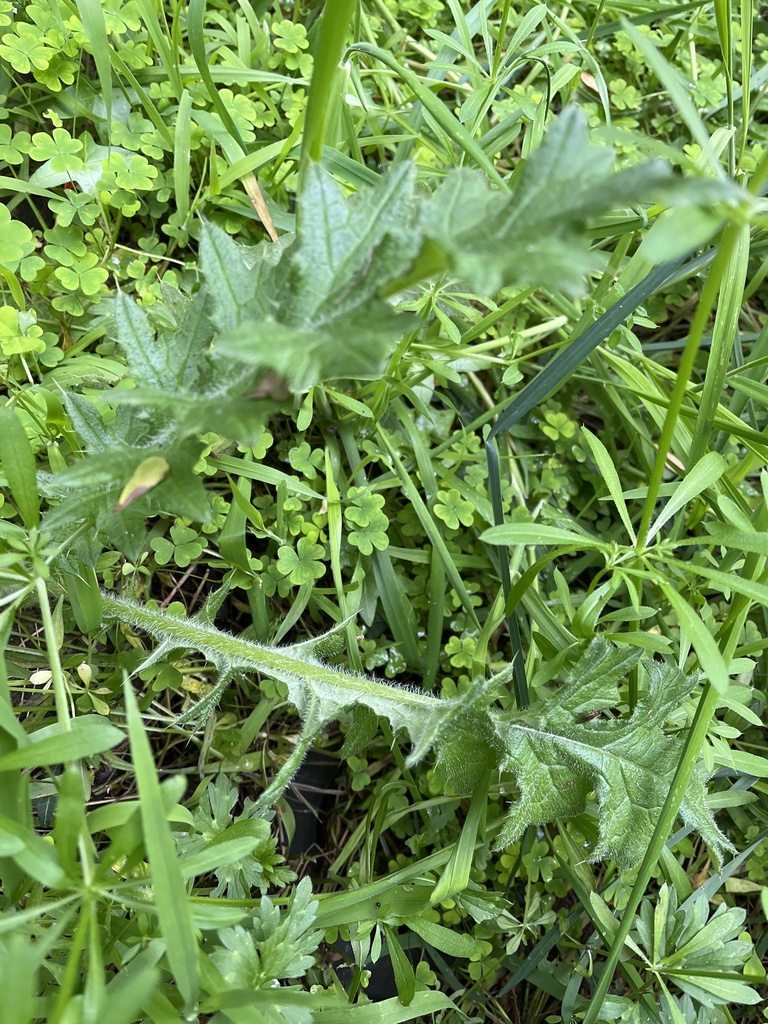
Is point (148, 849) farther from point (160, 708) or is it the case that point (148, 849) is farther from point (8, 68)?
point (8, 68)

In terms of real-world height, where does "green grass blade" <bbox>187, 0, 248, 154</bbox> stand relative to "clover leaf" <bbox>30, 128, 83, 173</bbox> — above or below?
above

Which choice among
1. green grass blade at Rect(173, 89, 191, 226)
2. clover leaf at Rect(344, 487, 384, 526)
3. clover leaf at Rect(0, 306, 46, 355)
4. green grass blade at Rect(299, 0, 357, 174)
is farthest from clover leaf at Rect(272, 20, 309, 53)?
clover leaf at Rect(344, 487, 384, 526)

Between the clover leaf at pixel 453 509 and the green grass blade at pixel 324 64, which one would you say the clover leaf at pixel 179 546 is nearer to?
the clover leaf at pixel 453 509

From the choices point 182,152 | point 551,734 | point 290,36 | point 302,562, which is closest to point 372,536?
point 302,562

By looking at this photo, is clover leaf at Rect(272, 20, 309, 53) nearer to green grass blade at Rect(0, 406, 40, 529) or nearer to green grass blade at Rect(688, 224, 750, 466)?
green grass blade at Rect(688, 224, 750, 466)

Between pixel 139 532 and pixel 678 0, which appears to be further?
pixel 678 0

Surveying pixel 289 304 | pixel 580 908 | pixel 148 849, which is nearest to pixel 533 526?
pixel 289 304
